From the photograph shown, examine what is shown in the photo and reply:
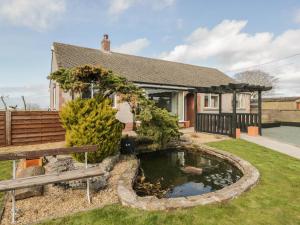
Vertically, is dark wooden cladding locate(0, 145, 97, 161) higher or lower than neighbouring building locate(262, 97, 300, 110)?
lower

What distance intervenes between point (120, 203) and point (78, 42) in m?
20.4

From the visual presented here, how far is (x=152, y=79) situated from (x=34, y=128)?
9.98m

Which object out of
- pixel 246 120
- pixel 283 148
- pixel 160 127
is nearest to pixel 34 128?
pixel 160 127

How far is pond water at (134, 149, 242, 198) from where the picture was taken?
20.6 ft

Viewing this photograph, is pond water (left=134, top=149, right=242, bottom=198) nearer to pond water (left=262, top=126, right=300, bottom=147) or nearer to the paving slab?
the paving slab

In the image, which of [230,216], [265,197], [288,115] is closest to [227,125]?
[265,197]

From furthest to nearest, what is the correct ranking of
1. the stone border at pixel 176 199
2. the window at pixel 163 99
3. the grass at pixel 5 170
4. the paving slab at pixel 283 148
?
the window at pixel 163 99
the paving slab at pixel 283 148
the grass at pixel 5 170
the stone border at pixel 176 199

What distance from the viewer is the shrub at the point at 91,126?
271 inches

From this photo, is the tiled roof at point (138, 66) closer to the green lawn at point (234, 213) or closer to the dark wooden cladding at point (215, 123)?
the dark wooden cladding at point (215, 123)

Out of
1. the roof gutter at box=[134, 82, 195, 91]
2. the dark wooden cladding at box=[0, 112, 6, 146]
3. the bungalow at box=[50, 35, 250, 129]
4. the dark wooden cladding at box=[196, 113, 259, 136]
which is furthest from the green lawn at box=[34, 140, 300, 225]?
the roof gutter at box=[134, 82, 195, 91]

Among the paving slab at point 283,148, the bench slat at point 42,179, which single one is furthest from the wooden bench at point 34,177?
the paving slab at point 283,148

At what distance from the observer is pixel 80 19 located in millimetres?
11680

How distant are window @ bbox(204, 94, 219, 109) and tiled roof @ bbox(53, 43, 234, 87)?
1545 millimetres

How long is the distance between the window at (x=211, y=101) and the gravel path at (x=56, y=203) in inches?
663
